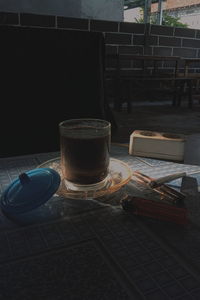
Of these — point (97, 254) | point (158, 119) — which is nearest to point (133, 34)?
point (158, 119)

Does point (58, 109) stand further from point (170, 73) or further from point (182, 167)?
point (170, 73)

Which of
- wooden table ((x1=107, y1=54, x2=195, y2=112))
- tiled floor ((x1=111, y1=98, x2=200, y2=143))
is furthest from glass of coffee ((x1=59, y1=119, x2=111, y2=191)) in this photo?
wooden table ((x1=107, y1=54, x2=195, y2=112))

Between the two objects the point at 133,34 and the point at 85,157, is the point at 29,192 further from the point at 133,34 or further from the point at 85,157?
the point at 133,34

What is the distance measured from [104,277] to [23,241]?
4.8 inches

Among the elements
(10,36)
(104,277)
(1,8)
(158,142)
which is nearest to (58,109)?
(10,36)

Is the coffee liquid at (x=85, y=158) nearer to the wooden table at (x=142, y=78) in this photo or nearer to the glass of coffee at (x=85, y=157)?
the glass of coffee at (x=85, y=157)

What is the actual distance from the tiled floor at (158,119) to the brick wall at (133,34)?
0.88m

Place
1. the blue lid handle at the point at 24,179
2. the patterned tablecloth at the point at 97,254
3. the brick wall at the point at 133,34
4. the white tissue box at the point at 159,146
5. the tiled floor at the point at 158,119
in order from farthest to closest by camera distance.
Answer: the brick wall at the point at 133,34, the tiled floor at the point at 158,119, the white tissue box at the point at 159,146, the blue lid handle at the point at 24,179, the patterned tablecloth at the point at 97,254

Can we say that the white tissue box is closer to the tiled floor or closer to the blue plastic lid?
the blue plastic lid

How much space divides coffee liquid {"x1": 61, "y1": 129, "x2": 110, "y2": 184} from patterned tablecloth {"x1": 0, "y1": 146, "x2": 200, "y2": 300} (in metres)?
0.04

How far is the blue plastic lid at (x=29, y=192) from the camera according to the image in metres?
0.37

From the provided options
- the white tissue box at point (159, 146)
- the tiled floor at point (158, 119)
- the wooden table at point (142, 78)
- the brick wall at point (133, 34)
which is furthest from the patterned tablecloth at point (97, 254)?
the brick wall at point (133, 34)

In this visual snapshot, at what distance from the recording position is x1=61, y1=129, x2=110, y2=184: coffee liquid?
45 cm

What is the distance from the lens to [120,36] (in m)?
3.93
